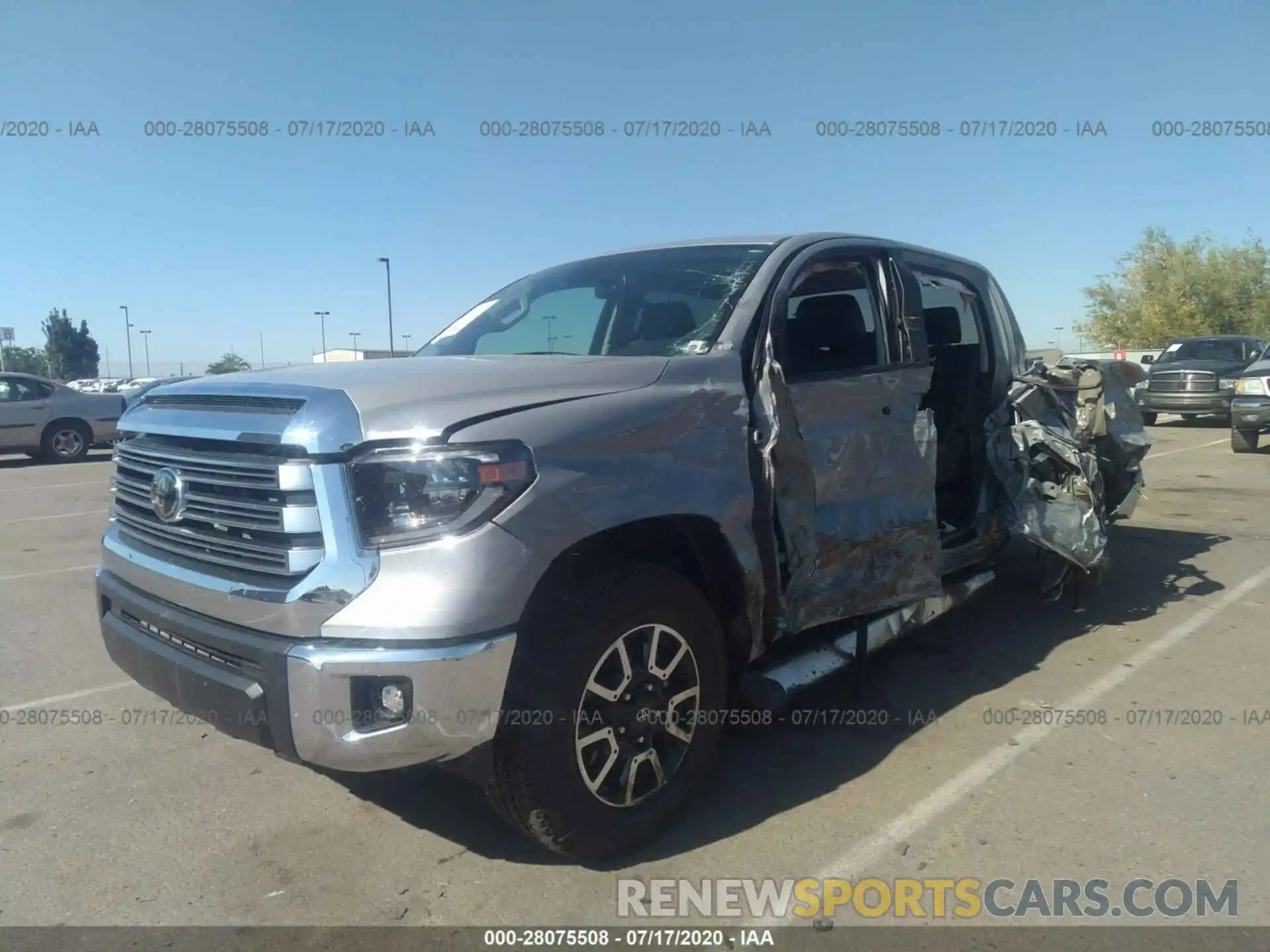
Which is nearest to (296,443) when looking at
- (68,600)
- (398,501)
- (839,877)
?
(398,501)

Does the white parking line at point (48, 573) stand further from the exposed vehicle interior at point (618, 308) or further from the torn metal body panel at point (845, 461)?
the torn metal body panel at point (845, 461)

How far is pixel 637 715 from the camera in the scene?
2.99 metres

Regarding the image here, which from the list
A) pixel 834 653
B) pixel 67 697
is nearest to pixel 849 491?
pixel 834 653

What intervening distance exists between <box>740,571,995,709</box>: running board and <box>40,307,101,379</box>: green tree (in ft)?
241

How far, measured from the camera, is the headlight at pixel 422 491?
2.58 m

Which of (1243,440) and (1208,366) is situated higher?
(1208,366)

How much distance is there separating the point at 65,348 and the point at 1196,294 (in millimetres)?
70759

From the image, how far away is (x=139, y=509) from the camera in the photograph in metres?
3.31

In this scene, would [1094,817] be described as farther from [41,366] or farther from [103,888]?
[41,366]

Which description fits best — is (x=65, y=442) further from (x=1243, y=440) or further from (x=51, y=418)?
(x=1243, y=440)

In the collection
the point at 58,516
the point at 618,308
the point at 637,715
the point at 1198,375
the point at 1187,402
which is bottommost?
the point at 58,516

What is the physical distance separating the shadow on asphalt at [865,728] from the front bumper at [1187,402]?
13.4 meters

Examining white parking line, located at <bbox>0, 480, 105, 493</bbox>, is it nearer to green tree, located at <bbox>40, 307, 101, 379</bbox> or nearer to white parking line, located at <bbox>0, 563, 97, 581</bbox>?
white parking line, located at <bbox>0, 563, 97, 581</bbox>

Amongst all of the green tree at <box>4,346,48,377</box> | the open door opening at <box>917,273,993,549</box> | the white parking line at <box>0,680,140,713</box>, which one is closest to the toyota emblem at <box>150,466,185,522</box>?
the white parking line at <box>0,680,140,713</box>
